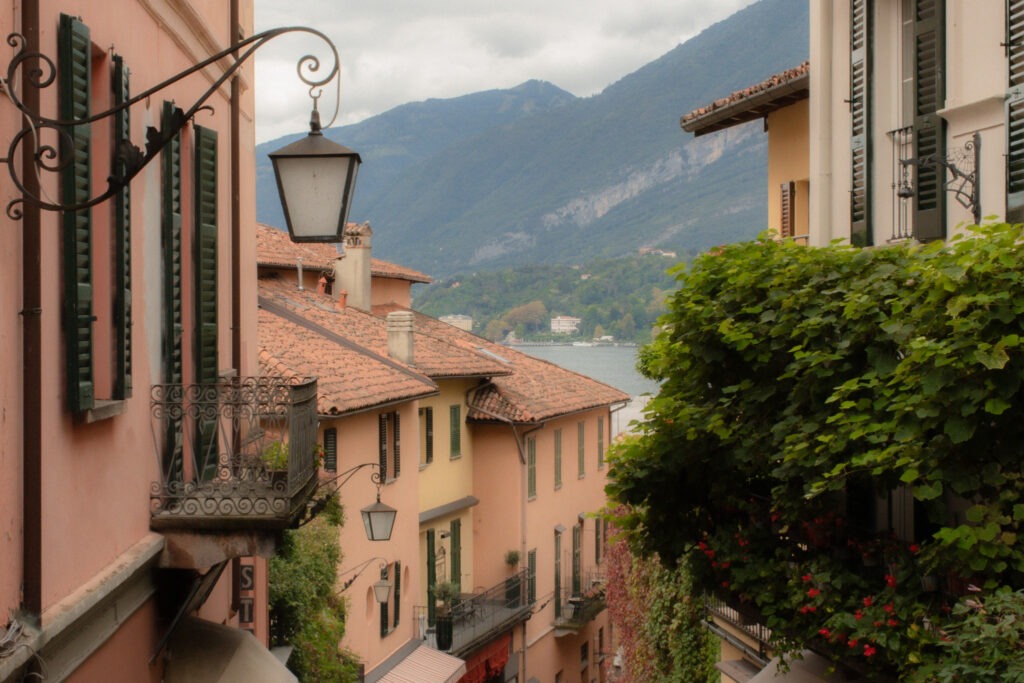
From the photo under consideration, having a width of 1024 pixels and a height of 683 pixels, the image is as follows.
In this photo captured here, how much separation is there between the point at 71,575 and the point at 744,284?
587 centimetres

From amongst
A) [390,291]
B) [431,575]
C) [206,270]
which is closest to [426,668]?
[431,575]

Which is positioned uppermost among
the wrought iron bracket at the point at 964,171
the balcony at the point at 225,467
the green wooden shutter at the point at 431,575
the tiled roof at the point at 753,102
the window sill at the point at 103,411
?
the tiled roof at the point at 753,102

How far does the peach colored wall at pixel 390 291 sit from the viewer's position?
35.4m

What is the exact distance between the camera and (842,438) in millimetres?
8992

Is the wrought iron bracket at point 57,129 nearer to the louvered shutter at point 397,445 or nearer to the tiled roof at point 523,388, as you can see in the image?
the louvered shutter at point 397,445

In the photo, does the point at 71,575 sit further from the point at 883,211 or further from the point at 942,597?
the point at 883,211

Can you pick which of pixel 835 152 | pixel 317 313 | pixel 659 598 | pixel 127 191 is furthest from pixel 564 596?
pixel 127 191

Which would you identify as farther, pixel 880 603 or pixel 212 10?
pixel 212 10

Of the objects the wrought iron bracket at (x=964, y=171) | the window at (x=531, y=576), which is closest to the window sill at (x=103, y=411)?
the wrought iron bracket at (x=964, y=171)

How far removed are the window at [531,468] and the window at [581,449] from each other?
175 inches

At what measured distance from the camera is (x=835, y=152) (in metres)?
14.1

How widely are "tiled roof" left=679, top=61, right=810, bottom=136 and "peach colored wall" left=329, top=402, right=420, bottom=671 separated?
6915 mm

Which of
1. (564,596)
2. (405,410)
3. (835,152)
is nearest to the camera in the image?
(835,152)

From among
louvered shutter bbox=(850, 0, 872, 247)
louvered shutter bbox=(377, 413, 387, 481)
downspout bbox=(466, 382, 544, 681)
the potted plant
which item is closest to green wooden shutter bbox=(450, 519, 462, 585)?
the potted plant
